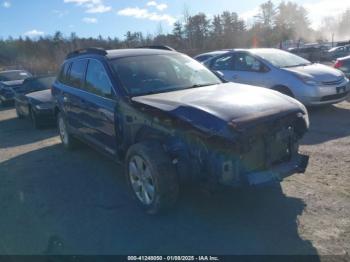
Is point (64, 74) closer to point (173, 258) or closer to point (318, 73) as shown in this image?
point (173, 258)

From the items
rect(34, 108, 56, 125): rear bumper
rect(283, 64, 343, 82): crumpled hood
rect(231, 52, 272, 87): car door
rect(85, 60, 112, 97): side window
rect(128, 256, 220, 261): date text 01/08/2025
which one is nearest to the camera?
rect(128, 256, 220, 261): date text 01/08/2025

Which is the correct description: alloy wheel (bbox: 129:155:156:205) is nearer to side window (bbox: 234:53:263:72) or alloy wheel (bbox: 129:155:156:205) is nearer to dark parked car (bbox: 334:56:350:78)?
side window (bbox: 234:53:263:72)

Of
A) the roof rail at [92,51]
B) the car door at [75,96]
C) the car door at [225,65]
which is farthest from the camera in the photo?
the car door at [225,65]

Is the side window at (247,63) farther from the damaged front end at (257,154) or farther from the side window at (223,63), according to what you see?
the damaged front end at (257,154)

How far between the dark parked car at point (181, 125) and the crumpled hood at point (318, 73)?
12.8 ft

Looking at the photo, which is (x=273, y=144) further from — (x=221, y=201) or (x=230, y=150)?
(x=221, y=201)

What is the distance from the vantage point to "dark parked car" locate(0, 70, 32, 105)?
55.8 ft

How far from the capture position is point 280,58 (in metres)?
9.39

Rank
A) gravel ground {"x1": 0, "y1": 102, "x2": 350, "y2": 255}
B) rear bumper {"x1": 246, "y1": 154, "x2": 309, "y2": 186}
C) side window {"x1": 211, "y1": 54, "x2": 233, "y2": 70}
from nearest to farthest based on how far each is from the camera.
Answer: gravel ground {"x1": 0, "y1": 102, "x2": 350, "y2": 255}
rear bumper {"x1": 246, "y1": 154, "x2": 309, "y2": 186}
side window {"x1": 211, "y1": 54, "x2": 233, "y2": 70}

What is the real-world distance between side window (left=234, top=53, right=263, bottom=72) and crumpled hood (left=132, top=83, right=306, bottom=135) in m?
4.78

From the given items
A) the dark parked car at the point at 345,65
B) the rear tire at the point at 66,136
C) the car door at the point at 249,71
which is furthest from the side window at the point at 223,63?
the rear tire at the point at 66,136

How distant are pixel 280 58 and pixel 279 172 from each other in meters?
6.12

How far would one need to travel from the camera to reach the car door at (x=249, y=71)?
357 inches

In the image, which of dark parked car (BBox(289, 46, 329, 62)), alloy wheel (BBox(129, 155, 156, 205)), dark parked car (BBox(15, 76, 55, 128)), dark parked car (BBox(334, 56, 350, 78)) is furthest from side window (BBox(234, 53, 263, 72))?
dark parked car (BBox(289, 46, 329, 62))
